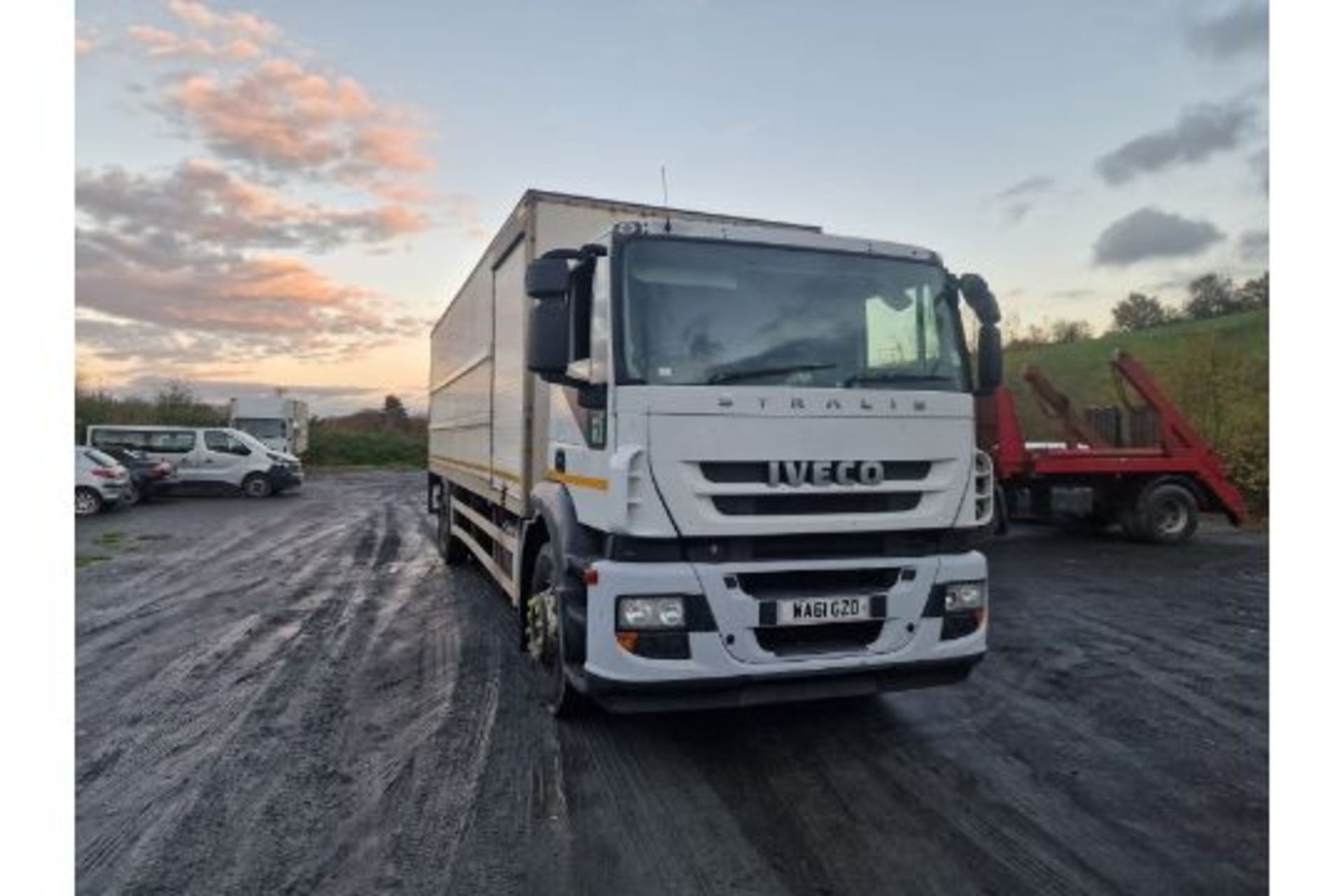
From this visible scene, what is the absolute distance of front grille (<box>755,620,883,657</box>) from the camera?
411 cm

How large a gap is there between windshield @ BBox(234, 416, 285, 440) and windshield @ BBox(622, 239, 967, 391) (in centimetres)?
3115

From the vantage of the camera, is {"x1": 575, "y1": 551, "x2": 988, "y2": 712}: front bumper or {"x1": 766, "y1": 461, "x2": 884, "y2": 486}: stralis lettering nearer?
{"x1": 575, "y1": 551, "x2": 988, "y2": 712}: front bumper

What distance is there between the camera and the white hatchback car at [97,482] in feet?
59.8

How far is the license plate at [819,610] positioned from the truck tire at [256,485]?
2345 centimetres

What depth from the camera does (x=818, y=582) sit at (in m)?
4.25

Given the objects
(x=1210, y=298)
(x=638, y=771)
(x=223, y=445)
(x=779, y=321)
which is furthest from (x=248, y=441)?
(x=1210, y=298)

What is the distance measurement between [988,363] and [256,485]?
23.9 m

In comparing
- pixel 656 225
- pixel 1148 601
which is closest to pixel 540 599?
pixel 656 225

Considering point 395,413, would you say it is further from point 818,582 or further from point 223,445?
point 818,582

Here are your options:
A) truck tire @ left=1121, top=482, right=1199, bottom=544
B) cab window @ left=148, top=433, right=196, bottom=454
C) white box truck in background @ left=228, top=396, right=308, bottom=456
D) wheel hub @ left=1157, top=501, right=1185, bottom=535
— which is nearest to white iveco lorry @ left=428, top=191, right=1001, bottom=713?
truck tire @ left=1121, top=482, right=1199, bottom=544

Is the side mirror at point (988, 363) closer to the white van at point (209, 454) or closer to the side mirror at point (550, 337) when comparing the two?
the side mirror at point (550, 337)

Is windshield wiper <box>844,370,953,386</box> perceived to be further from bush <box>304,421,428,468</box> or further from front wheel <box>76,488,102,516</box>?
bush <box>304,421,428,468</box>

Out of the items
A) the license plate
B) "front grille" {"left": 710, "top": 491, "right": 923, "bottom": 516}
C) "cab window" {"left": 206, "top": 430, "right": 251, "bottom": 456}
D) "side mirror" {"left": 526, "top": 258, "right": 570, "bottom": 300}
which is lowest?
the license plate

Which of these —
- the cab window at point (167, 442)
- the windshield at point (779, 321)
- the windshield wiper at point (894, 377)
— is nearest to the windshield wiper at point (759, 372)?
the windshield at point (779, 321)
